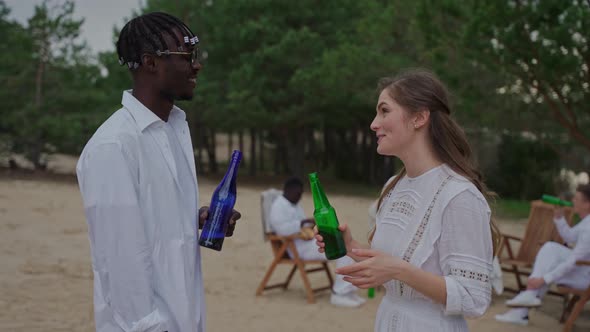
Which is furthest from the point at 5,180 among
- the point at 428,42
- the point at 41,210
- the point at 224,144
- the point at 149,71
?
the point at 224,144

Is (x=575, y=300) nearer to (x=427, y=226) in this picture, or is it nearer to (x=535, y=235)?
(x=535, y=235)

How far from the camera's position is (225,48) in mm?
22438

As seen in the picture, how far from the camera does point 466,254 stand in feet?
7.01

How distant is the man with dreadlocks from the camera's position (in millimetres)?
2051

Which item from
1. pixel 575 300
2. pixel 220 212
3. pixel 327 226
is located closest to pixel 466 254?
pixel 327 226

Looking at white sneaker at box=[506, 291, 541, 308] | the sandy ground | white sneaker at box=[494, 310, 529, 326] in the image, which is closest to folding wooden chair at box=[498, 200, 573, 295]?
the sandy ground

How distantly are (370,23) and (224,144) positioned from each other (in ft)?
103

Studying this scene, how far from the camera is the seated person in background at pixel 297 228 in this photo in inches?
274

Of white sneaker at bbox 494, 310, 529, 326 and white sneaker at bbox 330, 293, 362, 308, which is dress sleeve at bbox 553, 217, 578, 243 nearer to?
white sneaker at bbox 494, 310, 529, 326

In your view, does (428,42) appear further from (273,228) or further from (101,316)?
(101,316)

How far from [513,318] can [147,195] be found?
505cm

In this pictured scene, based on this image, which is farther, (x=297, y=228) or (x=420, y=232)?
A: (x=297, y=228)

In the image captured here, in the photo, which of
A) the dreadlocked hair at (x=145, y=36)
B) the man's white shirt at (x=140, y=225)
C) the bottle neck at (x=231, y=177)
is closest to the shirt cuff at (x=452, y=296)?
the man's white shirt at (x=140, y=225)

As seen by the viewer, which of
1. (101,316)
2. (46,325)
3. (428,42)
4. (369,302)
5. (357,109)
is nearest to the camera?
(101,316)
